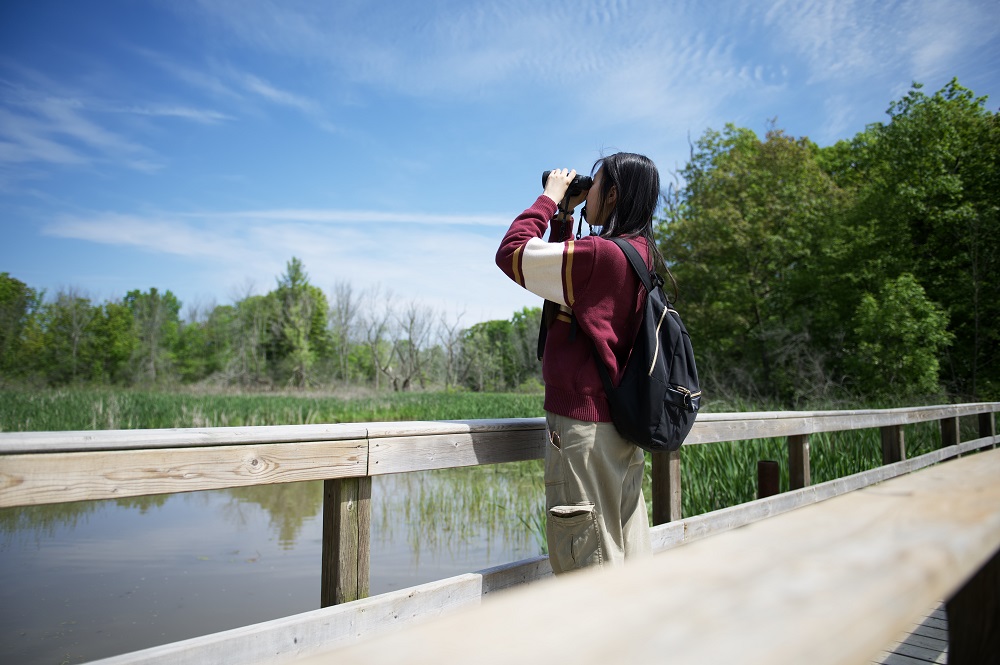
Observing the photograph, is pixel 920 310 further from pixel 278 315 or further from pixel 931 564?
pixel 278 315

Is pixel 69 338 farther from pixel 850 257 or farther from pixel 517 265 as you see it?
pixel 517 265

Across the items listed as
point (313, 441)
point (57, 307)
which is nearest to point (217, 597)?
point (313, 441)

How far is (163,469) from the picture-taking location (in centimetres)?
127

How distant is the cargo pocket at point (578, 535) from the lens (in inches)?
66.6

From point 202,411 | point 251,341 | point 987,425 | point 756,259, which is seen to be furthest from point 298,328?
point 987,425

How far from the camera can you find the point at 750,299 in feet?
68.6

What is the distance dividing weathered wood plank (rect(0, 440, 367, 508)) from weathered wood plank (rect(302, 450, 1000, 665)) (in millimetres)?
1032

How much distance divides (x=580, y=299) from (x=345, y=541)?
0.90 m

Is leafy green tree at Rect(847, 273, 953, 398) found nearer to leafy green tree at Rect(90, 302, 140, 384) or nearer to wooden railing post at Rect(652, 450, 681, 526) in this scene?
wooden railing post at Rect(652, 450, 681, 526)

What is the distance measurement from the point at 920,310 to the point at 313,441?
1787 cm

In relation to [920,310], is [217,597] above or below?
below

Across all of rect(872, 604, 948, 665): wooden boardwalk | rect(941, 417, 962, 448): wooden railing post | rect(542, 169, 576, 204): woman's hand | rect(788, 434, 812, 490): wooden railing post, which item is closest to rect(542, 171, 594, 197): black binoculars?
rect(542, 169, 576, 204): woman's hand

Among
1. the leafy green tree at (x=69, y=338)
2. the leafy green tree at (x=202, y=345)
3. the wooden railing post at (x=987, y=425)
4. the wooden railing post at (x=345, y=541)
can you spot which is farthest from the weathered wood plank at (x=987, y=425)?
the leafy green tree at (x=202, y=345)

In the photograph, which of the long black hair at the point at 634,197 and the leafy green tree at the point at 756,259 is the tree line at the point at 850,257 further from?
the long black hair at the point at 634,197
